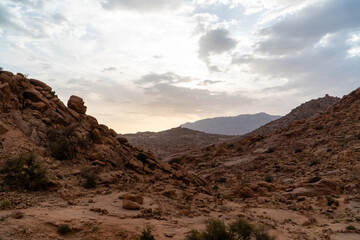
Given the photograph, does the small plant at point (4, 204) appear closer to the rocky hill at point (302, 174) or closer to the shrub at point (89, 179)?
the shrub at point (89, 179)

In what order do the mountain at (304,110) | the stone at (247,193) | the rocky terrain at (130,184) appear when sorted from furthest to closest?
1. the mountain at (304,110)
2. the stone at (247,193)
3. the rocky terrain at (130,184)

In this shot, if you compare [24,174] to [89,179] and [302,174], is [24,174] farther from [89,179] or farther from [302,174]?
[302,174]

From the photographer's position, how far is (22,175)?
972cm

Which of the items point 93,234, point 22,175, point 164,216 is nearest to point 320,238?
point 164,216

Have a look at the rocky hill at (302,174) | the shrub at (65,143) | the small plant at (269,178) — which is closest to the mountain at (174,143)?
the rocky hill at (302,174)

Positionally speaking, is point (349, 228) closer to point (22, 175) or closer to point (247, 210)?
point (247, 210)

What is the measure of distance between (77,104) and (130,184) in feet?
32.9

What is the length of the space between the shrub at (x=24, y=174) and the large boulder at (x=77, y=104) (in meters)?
10.2

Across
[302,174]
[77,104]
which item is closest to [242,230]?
[302,174]

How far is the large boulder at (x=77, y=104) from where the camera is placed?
66.1 ft

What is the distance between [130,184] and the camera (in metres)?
14.7

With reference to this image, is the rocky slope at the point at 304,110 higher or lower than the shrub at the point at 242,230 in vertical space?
higher

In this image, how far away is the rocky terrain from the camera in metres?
8.16

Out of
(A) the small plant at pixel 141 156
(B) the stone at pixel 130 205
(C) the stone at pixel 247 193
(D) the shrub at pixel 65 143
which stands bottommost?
(C) the stone at pixel 247 193
